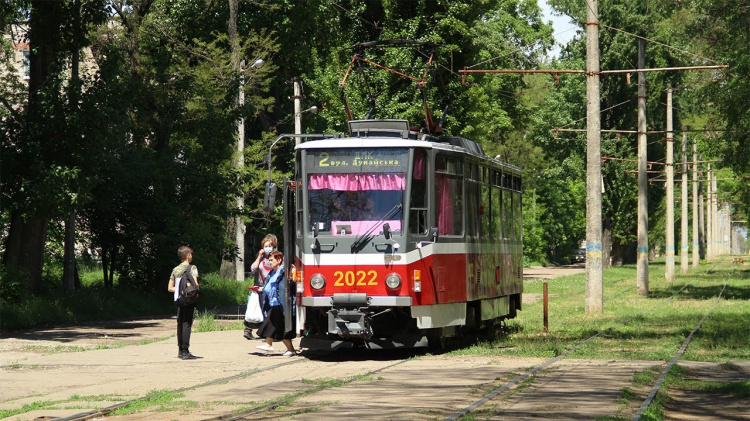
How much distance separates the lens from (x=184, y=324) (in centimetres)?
1862

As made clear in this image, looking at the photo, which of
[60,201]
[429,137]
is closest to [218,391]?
[429,137]

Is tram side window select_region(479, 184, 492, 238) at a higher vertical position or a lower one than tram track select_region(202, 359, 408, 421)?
higher

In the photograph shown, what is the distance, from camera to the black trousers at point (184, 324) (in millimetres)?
18406

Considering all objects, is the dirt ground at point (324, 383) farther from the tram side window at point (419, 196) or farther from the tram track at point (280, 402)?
the tram side window at point (419, 196)

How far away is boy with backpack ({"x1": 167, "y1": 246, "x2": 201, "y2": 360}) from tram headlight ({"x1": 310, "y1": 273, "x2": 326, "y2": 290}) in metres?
1.84

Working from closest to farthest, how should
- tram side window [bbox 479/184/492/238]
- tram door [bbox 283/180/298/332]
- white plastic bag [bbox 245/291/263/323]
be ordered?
tram door [bbox 283/180/298/332]
white plastic bag [bbox 245/291/263/323]
tram side window [bbox 479/184/492/238]

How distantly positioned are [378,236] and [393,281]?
738 millimetres

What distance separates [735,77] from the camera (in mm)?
34531

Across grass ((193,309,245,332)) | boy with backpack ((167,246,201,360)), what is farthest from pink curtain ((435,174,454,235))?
grass ((193,309,245,332))

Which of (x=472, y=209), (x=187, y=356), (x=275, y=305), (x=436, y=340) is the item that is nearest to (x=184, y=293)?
(x=187, y=356)

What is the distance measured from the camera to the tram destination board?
719 inches

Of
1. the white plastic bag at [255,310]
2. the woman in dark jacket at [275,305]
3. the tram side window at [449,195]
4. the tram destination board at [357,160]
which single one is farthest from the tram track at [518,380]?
the white plastic bag at [255,310]

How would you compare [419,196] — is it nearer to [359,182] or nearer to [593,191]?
[359,182]

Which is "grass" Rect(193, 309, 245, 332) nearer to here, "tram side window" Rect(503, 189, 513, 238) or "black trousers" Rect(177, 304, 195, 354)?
"tram side window" Rect(503, 189, 513, 238)
